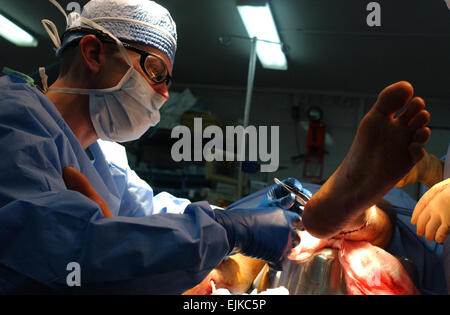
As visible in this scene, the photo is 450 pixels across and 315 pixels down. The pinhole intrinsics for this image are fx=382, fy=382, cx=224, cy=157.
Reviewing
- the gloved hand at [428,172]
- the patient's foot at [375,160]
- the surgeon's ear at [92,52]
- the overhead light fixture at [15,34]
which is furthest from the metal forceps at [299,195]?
the overhead light fixture at [15,34]

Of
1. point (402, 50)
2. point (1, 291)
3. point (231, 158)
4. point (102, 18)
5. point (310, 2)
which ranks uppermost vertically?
point (310, 2)

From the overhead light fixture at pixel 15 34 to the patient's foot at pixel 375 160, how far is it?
2786mm

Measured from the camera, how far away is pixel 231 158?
248 centimetres

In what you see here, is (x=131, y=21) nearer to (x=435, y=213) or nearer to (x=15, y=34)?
(x=435, y=213)

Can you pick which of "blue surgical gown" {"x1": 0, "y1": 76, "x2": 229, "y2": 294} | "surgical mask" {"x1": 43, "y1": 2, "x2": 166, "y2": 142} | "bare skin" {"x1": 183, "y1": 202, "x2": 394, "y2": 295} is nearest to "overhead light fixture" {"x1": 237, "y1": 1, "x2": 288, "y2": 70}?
"surgical mask" {"x1": 43, "y1": 2, "x2": 166, "y2": 142}

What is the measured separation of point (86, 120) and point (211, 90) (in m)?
3.01

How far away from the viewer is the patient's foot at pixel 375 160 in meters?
0.73

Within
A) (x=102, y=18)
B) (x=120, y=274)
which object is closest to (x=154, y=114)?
(x=102, y=18)

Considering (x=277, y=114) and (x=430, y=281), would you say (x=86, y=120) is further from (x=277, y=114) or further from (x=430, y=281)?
(x=277, y=114)

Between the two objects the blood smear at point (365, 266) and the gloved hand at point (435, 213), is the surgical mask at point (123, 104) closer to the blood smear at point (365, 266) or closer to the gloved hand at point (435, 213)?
the blood smear at point (365, 266)

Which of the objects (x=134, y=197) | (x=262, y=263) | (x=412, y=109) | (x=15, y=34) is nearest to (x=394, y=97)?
(x=412, y=109)

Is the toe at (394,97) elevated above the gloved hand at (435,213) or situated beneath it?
elevated above

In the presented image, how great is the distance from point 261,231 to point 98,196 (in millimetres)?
411

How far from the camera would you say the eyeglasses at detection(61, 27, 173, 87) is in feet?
4.32
